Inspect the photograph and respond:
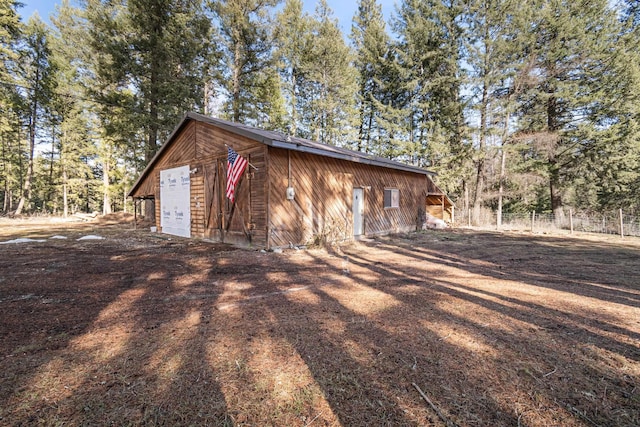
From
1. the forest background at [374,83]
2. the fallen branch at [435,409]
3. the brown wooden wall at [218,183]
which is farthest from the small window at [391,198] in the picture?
the fallen branch at [435,409]

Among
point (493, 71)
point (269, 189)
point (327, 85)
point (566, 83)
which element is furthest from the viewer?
point (327, 85)

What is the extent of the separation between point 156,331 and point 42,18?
28.7 m

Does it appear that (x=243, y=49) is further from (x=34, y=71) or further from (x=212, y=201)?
(x=34, y=71)

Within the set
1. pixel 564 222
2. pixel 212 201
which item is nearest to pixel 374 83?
pixel 564 222

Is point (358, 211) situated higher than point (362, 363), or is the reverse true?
point (358, 211)

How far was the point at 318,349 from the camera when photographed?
247 cm

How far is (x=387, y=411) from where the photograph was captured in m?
1.72

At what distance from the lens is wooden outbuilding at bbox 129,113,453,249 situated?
7949 millimetres

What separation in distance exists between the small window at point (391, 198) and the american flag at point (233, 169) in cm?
645

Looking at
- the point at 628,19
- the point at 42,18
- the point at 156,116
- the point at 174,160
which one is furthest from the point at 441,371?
the point at 42,18

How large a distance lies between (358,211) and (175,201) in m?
7.20

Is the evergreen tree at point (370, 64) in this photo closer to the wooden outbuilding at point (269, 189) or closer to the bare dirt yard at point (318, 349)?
the wooden outbuilding at point (269, 189)

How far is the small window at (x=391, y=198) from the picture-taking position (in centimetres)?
1215

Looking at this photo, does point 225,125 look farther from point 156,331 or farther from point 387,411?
point 387,411
